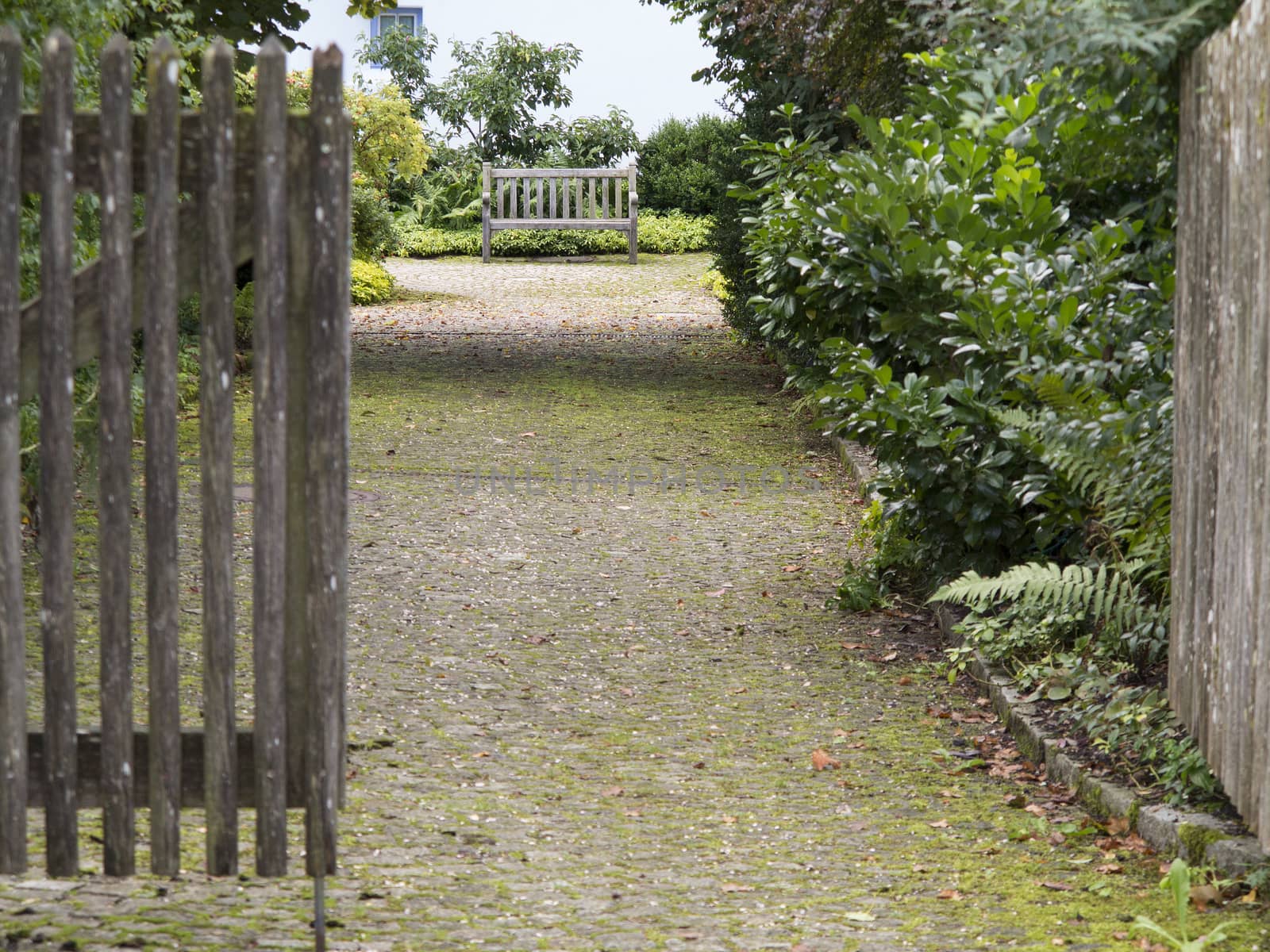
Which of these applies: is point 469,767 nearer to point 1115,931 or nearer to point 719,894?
point 719,894

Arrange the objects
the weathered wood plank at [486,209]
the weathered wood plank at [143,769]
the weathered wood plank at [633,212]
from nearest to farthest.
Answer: the weathered wood plank at [143,769] < the weathered wood plank at [486,209] < the weathered wood plank at [633,212]

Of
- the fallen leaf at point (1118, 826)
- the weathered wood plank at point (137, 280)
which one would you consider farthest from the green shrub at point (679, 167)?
the weathered wood plank at point (137, 280)

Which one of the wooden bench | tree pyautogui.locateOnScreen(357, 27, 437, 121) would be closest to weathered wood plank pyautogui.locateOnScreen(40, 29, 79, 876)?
the wooden bench

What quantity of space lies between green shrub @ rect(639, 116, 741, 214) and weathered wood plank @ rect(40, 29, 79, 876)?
20915 millimetres

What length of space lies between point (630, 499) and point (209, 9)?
19.0 feet

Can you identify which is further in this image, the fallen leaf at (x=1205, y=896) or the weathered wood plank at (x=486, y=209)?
the weathered wood plank at (x=486, y=209)

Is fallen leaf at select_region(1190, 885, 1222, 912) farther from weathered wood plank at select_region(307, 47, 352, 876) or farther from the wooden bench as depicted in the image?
the wooden bench

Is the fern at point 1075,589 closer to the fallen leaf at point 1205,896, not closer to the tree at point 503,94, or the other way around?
the fallen leaf at point 1205,896

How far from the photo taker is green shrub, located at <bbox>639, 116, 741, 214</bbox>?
77.3 ft

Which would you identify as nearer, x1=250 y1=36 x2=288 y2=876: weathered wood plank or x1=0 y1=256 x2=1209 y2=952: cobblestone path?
x1=250 y1=36 x2=288 y2=876: weathered wood plank

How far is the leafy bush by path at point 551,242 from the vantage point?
71.4 feet

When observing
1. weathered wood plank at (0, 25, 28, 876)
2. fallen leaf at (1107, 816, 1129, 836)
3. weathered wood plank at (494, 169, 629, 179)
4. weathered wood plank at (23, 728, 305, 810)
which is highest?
weathered wood plank at (494, 169, 629, 179)

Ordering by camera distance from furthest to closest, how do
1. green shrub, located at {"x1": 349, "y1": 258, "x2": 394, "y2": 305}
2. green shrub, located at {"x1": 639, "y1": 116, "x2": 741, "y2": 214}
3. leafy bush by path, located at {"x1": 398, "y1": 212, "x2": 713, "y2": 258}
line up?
green shrub, located at {"x1": 639, "y1": 116, "x2": 741, "y2": 214} < leafy bush by path, located at {"x1": 398, "y1": 212, "x2": 713, "y2": 258} < green shrub, located at {"x1": 349, "y1": 258, "x2": 394, "y2": 305}

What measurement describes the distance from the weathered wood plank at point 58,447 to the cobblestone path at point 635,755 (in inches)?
18.3
